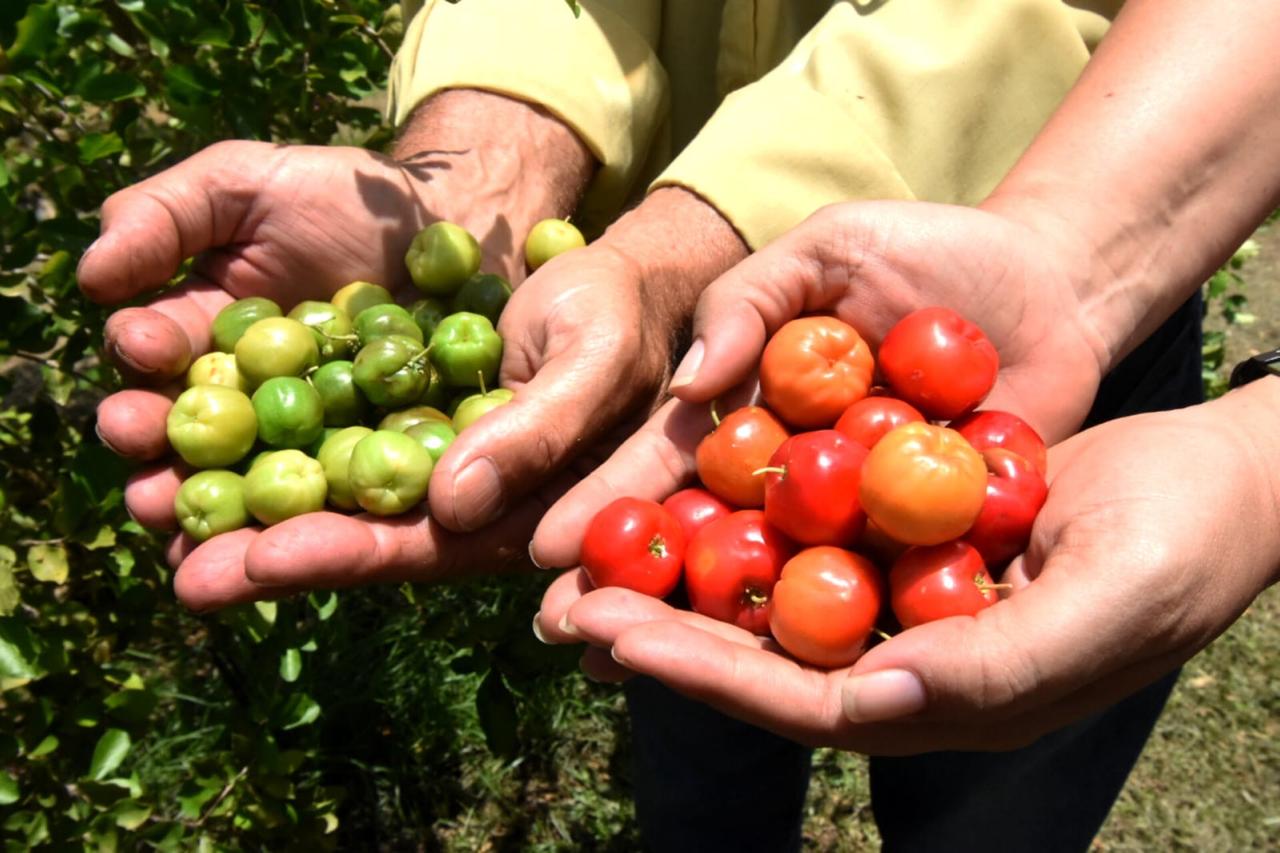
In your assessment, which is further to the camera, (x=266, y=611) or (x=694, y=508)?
(x=266, y=611)

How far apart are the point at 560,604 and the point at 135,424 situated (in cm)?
116

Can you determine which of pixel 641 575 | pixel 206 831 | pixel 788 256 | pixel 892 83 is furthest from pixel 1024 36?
pixel 206 831

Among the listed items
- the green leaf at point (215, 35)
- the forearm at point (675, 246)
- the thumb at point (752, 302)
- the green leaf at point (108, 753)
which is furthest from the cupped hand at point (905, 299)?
the green leaf at point (215, 35)

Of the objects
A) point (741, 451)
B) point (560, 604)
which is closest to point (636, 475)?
point (741, 451)

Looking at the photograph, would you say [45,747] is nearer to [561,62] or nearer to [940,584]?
[940,584]

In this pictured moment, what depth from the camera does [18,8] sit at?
228 cm

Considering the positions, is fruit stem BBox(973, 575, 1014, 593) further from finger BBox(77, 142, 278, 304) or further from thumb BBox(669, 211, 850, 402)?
finger BBox(77, 142, 278, 304)

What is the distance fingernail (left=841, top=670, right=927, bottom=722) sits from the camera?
1711 mm

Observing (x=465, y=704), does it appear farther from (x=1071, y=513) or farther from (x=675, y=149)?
(x=1071, y=513)

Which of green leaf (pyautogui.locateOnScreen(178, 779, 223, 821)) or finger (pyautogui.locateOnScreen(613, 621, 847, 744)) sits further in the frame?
green leaf (pyautogui.locateOnScreen(178, 779, 223, 821))

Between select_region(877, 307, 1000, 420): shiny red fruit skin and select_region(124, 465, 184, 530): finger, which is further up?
select_region(877, 307, 1000, 420): shiny red fruit skin

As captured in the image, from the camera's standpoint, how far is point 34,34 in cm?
229

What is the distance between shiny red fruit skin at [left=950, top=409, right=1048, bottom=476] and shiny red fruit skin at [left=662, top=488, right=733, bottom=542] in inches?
21.7

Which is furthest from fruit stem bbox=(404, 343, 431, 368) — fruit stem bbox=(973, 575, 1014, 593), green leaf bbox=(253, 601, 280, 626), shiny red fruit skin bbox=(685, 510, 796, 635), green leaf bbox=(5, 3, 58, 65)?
fruit stem bbox=(973, 575, 1014, 593)
